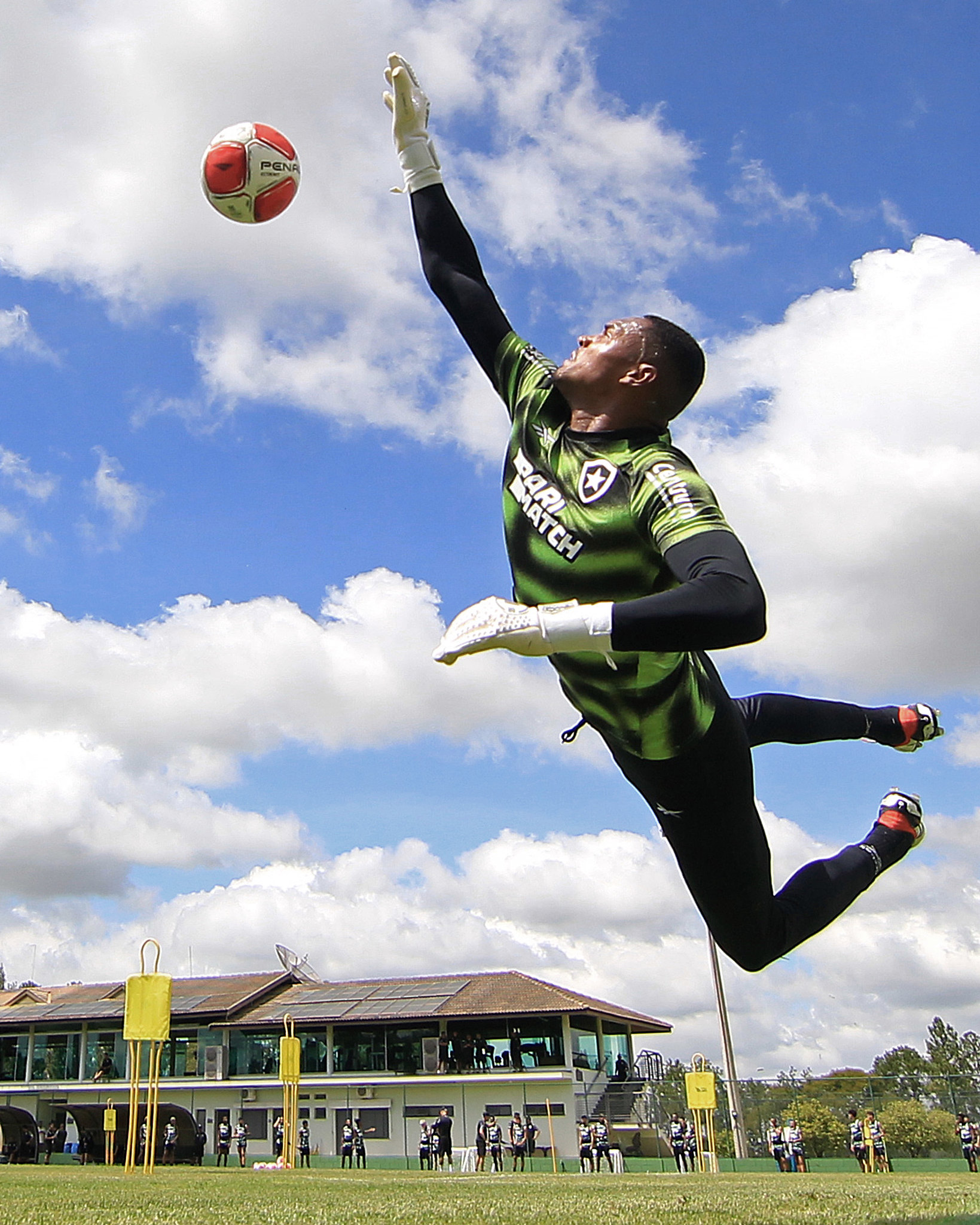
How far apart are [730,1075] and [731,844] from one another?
3119 cm

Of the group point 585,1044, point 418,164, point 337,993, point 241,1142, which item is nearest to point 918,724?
point 418,164

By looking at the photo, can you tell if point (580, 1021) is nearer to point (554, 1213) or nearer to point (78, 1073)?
point (78, 1073)

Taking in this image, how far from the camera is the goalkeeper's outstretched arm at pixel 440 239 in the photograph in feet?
16.6

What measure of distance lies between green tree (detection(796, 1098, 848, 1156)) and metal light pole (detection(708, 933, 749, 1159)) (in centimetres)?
287

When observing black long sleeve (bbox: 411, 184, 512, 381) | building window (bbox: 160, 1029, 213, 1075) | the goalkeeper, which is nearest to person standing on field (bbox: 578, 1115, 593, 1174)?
building window (bbox: 160, 1029, 213, 1075)

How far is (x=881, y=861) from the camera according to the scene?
5.33 meters

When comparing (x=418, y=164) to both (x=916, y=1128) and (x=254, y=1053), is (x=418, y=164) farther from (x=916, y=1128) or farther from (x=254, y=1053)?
(x=254, y=1053)

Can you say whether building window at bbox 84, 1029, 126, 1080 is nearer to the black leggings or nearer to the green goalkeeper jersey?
the black leggings

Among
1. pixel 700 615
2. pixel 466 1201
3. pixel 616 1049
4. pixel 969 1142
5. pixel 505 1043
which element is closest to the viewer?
pixel 700 615

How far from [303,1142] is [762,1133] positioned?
16.3 meters

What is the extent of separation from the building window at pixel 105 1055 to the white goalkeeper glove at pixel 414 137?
50.4 m

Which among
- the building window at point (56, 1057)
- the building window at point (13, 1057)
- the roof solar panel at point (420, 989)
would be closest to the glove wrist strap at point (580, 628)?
the roof solar panel at point (420, 989)

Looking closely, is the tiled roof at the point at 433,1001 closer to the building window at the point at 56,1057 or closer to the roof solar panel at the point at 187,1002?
the roof solar panel at the point at 187,1002

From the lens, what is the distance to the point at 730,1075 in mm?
32562
